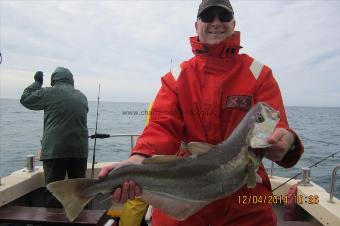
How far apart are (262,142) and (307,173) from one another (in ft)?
15.1

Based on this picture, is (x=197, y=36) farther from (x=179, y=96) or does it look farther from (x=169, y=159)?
(x=169, y=159)

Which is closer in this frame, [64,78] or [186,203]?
[186,203]

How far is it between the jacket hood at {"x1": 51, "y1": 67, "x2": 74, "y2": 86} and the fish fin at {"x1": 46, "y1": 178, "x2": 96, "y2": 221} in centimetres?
499

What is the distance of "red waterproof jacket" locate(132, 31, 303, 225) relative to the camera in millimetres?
3324

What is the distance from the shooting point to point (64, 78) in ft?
25.2

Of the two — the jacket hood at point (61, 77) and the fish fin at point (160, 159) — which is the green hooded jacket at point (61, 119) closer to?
the jacket hood at point (61, 77)

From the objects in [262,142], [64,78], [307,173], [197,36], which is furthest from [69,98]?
[262,142]

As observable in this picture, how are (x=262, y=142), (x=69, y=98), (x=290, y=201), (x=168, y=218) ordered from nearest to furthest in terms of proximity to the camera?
(x=262, y=142)
(x=168, y=218)
(x=290, y=201)
(x=69, y=98)

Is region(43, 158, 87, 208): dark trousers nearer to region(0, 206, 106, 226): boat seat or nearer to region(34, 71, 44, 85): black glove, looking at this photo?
region(0, 206, 106, 226): boat seat

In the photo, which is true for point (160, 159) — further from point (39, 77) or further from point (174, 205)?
point (39, 77)

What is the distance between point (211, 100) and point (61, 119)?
15.4 feet

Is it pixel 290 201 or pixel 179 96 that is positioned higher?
pixel 179 96

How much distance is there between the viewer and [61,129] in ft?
23.9

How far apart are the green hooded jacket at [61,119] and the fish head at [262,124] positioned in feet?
16.8
